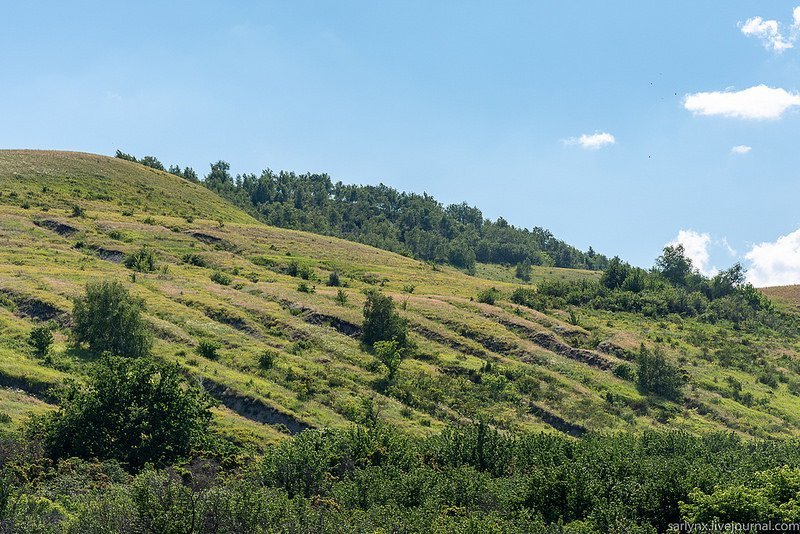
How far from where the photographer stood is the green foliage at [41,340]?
59344 mm

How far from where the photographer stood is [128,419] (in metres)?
45.2

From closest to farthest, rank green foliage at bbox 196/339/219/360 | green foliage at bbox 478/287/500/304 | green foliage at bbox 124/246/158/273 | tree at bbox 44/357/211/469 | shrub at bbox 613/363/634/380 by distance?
tree at bbox 44/357/211/469 → green foliage at bbox 196/339/219/360 → shrub at bbox 613/363/634/380 → green foliage at bbox 124/246/158/273 → green foliage at bbox 478/287/500/304

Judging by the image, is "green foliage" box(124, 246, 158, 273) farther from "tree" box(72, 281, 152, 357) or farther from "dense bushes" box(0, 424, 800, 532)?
"dense bushes" box(0, 424, 800, 532)

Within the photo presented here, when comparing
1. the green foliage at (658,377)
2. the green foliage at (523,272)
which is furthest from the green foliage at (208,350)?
the green foliage at (523,272)

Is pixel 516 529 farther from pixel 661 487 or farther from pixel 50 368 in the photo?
pixel 50 368

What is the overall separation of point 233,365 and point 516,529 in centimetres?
3936

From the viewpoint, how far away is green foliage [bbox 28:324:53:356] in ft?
195

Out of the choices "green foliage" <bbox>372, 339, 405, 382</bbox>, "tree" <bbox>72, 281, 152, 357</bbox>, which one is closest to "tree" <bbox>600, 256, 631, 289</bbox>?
"green foliage" <bbox>372, 339, 405, 382</bbox>

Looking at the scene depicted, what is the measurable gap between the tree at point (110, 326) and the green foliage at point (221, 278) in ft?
96.8

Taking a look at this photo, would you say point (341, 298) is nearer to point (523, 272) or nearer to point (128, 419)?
point (128, 419)

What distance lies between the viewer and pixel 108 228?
374ft

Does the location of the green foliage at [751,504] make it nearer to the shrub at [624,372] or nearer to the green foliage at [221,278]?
the shrub at [624,372]

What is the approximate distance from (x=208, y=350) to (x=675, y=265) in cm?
10034

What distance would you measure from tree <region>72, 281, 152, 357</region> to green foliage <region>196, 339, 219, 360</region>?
4676 mm
